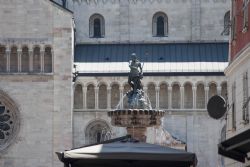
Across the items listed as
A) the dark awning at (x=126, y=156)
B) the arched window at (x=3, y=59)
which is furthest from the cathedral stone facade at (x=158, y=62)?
the dark awning at (x=126, y=156)

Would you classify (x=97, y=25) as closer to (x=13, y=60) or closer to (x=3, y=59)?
(x=13, y=60)

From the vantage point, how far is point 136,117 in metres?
35.0

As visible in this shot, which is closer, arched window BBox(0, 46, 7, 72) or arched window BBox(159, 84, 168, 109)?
arched window BBox(0, 46, 7, 72)

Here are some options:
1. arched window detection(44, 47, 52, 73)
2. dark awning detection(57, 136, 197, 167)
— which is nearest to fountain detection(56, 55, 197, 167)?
dark awning detection(57, 136, 197, 167)

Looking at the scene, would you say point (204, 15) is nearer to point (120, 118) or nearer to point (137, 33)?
point (137, 33)

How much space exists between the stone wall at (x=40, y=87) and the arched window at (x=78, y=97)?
2.25m

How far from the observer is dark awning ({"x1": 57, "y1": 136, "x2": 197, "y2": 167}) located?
16266 mm

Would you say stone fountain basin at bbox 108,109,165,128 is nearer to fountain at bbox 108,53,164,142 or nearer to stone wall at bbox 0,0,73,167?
fountain at bbox 108,53,164,142

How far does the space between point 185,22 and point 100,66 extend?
6.80m

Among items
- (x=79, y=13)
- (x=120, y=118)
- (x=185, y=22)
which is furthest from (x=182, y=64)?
(x=120, y=118)

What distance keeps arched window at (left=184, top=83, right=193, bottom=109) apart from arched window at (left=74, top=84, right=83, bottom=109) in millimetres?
6221

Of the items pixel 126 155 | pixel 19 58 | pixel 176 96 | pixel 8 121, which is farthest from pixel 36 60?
pixel 126 155

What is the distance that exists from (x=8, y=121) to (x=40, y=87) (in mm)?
2726

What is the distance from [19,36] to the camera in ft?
164
